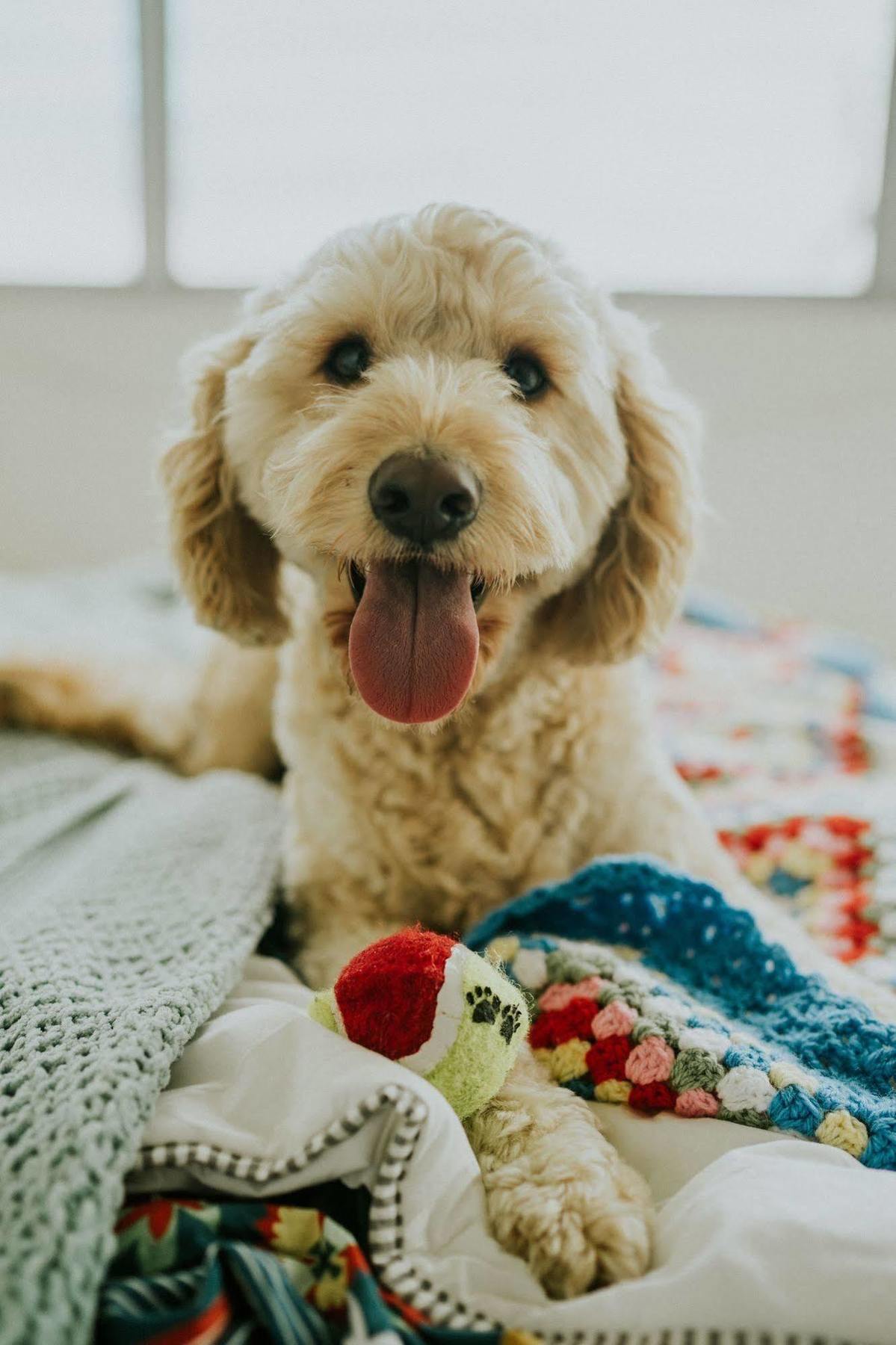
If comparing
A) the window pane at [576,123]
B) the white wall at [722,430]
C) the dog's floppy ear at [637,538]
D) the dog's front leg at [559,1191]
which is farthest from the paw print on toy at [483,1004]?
the window pane at [576,123]

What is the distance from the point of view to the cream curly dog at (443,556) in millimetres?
1067

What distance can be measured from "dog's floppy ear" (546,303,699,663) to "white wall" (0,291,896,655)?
190 cm

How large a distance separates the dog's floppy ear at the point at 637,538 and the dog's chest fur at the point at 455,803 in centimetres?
7

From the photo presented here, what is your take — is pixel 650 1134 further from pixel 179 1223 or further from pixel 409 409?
pixel 409 409

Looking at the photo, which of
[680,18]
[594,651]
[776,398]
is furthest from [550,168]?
[594,651]

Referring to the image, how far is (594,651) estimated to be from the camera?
4.32 ft

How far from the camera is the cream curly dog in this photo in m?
1.07

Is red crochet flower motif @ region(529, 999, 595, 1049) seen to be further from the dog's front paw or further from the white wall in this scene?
the white wall

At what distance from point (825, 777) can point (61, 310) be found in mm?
2608

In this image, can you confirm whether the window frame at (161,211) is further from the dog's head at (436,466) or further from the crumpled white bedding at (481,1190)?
the crumpled white bedding at (481,1190)

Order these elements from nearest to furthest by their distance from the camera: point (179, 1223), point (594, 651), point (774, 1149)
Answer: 1. point (179, 1223)
2. point (774, 1149)
3. point (594, 651)

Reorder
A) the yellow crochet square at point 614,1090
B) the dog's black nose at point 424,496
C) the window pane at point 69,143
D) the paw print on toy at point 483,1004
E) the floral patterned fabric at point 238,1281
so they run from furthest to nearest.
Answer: the window pane at point 69,143, the dog's black nose at point 424,496, the yellow crochet square at point 614,1090, the paw print on toy at point 483,1004, the floral patterned fabric at point 238,1281

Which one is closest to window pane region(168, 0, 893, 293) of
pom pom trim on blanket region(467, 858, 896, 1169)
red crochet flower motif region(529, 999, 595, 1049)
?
pom pom trim on blanket region(467, 858, 896, 1169)

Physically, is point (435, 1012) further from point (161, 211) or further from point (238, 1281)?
point (161, 211)
